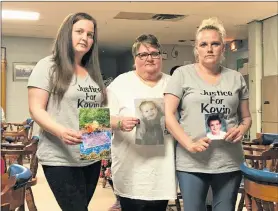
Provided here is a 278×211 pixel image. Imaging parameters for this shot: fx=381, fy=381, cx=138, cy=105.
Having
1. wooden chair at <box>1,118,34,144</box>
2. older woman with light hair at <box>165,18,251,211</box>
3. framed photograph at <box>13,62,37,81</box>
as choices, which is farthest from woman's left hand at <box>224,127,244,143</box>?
framed photograph at <box>13,62,37,81</box>

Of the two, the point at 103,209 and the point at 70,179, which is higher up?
the point at 70,179

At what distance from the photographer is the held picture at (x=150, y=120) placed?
1.89 m

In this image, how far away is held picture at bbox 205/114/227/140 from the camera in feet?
5.57

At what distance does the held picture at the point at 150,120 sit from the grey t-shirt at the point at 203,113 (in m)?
0.12

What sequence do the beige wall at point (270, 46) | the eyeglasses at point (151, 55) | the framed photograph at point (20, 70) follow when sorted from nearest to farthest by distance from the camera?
the eyeglasses at point (151, 55), the beige wall at point (270, 46), the framed photograph at point (20, 70)

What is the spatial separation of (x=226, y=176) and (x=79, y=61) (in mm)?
866

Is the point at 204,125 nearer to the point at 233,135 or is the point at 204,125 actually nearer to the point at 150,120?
the point at 233,135

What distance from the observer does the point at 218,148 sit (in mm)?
1768

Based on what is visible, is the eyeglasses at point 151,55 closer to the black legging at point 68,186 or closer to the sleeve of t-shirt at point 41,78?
the sleeve of t-shirt at point 41,78

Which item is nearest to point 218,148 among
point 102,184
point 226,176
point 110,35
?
point 226,176

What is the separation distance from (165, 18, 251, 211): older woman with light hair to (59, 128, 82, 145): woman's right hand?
17.4 inches

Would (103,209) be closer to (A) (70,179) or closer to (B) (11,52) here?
(A) (70,179)

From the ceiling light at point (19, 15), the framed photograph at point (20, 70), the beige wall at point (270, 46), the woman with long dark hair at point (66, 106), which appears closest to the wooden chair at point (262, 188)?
the woman with long dark hair at point (66, 106)

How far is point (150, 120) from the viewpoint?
189cm
